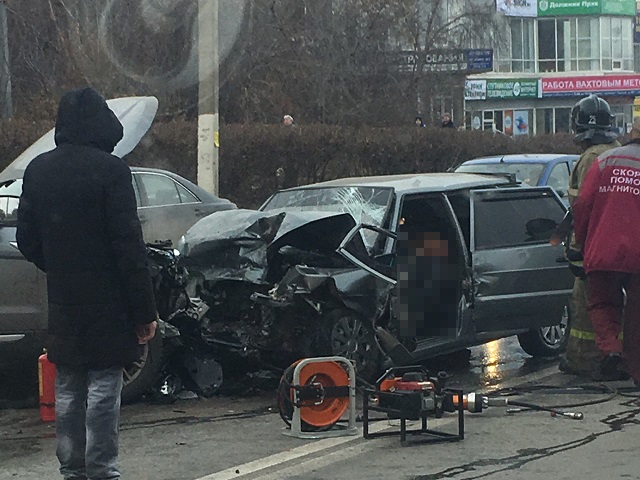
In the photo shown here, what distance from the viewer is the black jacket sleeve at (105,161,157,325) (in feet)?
16.4

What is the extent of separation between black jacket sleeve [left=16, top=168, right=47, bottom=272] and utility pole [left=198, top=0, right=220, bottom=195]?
11.4 meters

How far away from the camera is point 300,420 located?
7.11m

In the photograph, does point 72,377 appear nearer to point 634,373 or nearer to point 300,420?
point 300,420

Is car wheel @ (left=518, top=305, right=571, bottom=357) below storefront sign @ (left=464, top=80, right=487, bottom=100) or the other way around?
below

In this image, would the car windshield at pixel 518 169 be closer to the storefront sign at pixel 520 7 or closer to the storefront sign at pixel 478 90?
the storefront sign at pixel 520 7

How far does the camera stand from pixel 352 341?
334 inches

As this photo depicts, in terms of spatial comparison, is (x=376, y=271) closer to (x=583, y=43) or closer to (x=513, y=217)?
(x=513, y=217)

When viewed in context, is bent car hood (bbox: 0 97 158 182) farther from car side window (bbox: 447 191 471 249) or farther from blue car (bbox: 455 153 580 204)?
blue car (bbox: 455 153 580 204)

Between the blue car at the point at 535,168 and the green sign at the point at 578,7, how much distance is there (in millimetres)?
47497

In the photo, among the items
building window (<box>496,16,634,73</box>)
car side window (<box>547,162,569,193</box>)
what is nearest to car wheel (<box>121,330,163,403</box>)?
car side window (<box>547,162,569,193</box>)

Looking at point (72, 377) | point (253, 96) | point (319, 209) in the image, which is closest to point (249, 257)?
point (319, 209)

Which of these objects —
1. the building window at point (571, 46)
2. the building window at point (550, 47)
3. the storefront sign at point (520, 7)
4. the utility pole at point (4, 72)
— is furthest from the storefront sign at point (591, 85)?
the utility pole at point (4, 72)

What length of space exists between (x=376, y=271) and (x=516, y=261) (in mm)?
1744

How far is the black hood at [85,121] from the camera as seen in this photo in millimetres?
5145
